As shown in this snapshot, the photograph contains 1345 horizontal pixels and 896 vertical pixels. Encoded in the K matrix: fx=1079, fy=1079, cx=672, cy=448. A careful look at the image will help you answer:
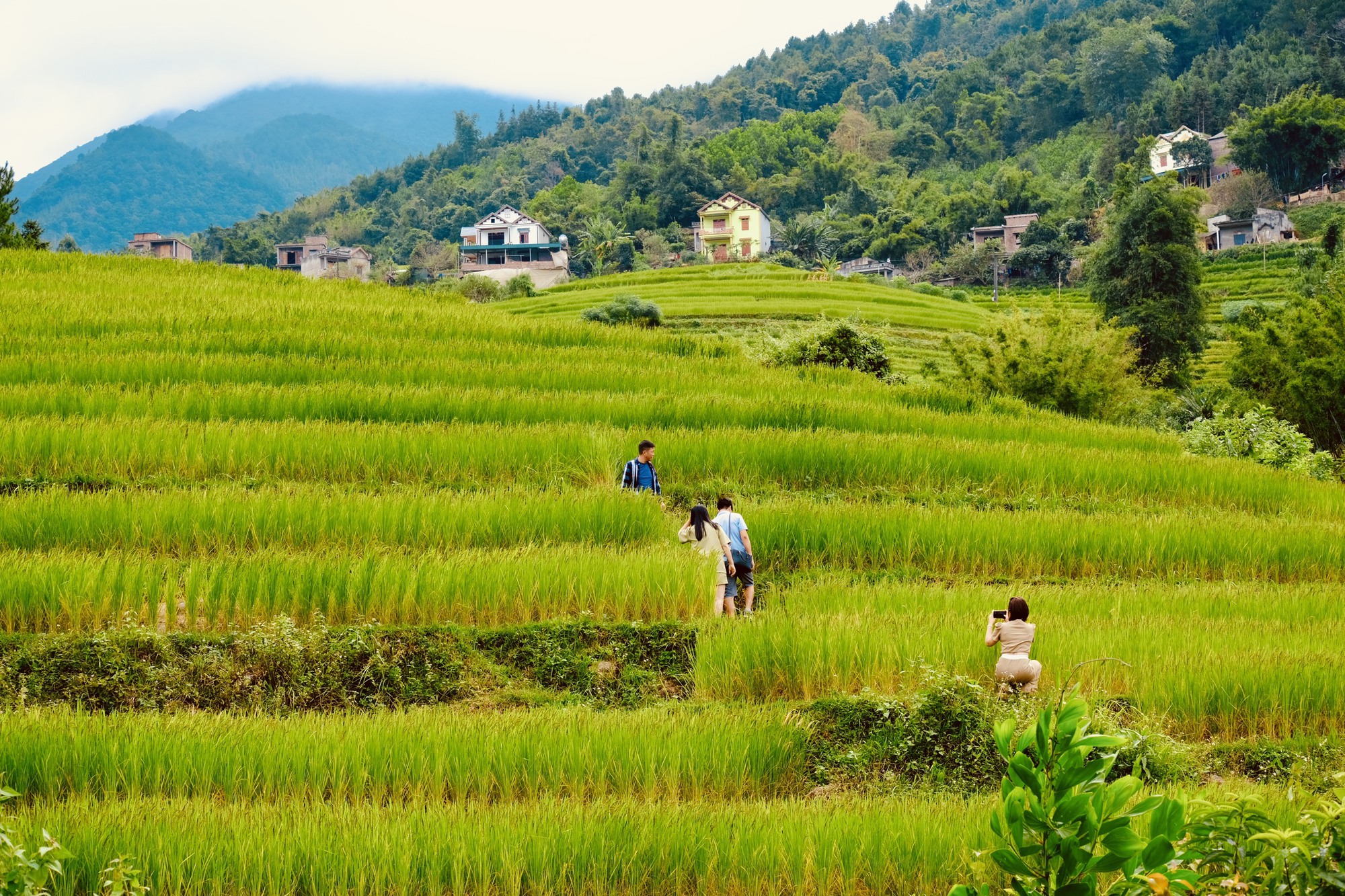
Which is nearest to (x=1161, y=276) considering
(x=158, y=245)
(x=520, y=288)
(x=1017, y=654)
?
(x=520, y=288)

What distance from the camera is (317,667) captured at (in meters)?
7.36

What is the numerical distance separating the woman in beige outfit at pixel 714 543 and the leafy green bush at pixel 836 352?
1268 cm

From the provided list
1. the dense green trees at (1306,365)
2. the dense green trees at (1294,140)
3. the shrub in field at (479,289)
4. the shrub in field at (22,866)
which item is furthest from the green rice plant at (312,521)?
the dense green trees at (1294,140)

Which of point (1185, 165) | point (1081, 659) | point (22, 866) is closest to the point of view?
point (22, 866)

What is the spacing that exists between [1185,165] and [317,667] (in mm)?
84915

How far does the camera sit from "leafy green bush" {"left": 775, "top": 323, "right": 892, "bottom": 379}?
70.8 feet

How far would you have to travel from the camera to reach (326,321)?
1848 cm

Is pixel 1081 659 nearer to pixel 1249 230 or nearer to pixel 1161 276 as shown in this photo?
pixel 1161 276

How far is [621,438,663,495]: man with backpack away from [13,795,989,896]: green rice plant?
587 cm

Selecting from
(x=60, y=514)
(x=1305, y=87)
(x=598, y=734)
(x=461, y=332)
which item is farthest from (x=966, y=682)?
(x=1305, y=87)

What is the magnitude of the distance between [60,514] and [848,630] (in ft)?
21.5

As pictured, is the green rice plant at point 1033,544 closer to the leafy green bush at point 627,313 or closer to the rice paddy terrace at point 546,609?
the rice paddy terrace at point 546,609

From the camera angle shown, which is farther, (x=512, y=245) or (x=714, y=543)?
(x=512, y=245)

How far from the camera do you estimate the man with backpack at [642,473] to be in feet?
34.5
